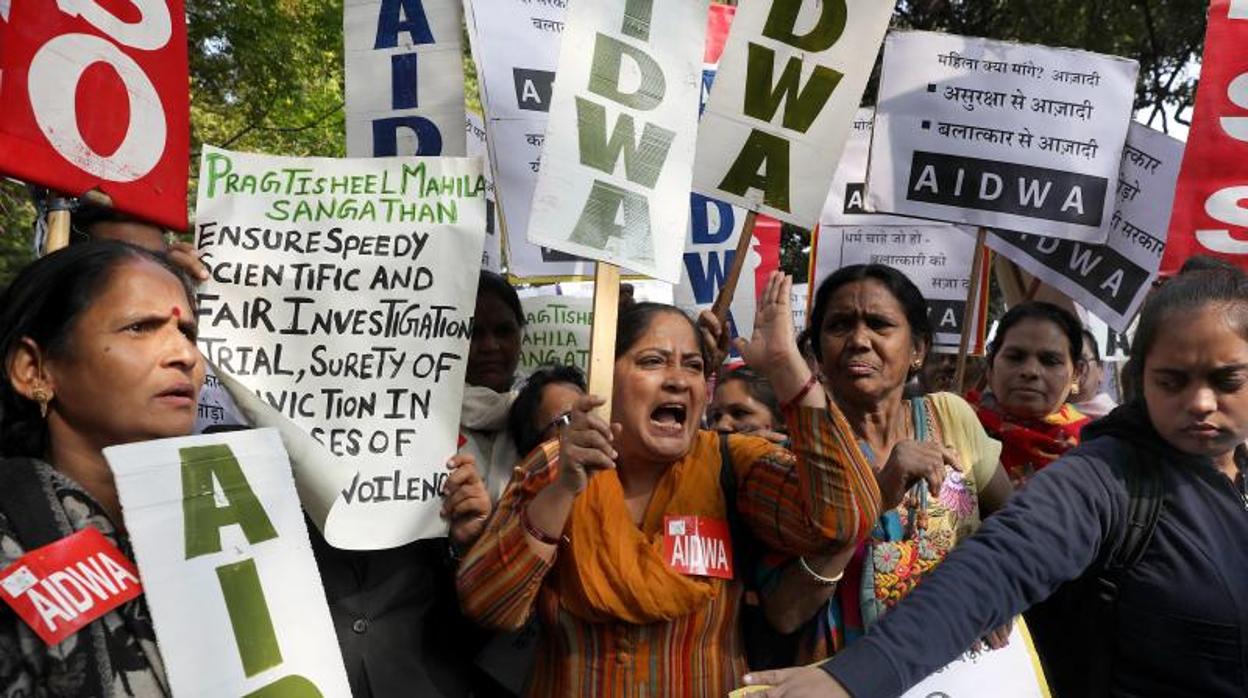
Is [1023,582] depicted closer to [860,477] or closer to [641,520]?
[860,477]

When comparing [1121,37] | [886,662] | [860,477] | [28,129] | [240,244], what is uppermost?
[1121,37]

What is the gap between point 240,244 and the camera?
9.24ft

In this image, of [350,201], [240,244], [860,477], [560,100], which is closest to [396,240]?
[350,201]

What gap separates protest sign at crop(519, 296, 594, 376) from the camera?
4.91 m

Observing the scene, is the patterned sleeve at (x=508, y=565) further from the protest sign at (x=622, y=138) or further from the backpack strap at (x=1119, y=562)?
the backpack strap at (x=1119, y=562)

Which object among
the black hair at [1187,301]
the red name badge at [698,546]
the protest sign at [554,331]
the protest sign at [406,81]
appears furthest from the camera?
the protest sign at [554,331]

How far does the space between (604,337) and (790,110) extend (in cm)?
108

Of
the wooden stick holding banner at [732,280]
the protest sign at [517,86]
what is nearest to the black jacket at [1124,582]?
the wooden stick holding banner at [732,280]

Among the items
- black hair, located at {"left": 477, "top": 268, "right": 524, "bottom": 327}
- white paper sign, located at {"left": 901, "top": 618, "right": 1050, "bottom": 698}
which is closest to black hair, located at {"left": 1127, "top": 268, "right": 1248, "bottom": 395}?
white paper sign, located at {"left": 901, "top": 618, "right": 1050, "bottom": 698}

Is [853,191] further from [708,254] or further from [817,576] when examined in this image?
[817,576]

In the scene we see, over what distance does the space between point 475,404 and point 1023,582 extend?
1801 millimetres

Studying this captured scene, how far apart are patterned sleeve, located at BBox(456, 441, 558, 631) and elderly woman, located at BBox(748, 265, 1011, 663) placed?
579 millimetres

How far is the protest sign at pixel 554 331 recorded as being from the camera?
16.1 feet

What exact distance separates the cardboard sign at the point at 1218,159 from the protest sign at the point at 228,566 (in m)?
3.42
